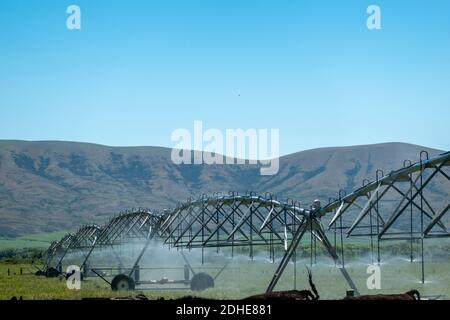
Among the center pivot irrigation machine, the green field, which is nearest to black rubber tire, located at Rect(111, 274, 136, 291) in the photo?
the center pivot irrigation machine

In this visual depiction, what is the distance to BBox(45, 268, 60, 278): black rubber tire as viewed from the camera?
7006 centimetres

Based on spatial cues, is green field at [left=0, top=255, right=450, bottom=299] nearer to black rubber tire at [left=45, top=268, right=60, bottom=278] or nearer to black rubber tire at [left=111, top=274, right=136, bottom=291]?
black rubber tire at [left=111, top=274, right=136, bottom=291]

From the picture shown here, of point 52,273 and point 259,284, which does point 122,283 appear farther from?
point 52,273

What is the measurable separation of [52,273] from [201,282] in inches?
1169

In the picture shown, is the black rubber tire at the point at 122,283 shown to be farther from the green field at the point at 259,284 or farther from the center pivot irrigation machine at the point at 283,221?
the green field at the point at 259,284

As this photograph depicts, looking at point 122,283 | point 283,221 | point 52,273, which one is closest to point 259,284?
point 122,283

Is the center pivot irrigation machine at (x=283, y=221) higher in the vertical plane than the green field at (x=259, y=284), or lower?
higher

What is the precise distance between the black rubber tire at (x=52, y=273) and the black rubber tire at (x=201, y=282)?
29.4 m

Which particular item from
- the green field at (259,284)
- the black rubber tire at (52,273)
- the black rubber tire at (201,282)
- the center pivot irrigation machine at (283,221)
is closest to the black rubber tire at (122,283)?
the center pivot irrigation machine at (283,221)

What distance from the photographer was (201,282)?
4484 cm

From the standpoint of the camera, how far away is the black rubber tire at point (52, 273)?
230 ft
